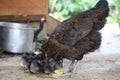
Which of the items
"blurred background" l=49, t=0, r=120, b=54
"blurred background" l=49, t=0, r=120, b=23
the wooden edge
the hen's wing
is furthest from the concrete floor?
"blurred background" l=49, t=0, r=120, b=23

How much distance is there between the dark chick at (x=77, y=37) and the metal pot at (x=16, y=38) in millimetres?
1207

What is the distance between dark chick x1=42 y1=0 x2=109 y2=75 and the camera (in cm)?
380

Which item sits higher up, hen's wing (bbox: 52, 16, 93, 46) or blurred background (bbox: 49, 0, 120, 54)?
blurred background (bbox: 49, 0, 120, 54)

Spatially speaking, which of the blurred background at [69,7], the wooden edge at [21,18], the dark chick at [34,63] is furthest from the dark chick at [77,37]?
the blurred background at [69,7]

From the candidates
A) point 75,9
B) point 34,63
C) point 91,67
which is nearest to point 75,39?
point 34,63

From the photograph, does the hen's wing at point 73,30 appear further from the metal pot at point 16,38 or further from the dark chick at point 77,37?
the metal pot at point 16,38

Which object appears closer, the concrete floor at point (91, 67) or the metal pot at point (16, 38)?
the concrete floor at point (91, 67)

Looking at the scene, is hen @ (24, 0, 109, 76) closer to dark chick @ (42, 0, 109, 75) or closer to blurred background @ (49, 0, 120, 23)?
dark chick @ (42, 0, 109, 75)

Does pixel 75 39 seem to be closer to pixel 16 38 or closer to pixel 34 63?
pixel 34 63

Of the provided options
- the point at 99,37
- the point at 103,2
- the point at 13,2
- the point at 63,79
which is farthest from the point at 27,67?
the point at 13,2

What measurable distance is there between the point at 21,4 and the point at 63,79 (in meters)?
2.49

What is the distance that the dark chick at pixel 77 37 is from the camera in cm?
380

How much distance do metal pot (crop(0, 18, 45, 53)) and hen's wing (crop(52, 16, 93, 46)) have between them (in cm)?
119

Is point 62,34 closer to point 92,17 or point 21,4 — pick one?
point 92,17
